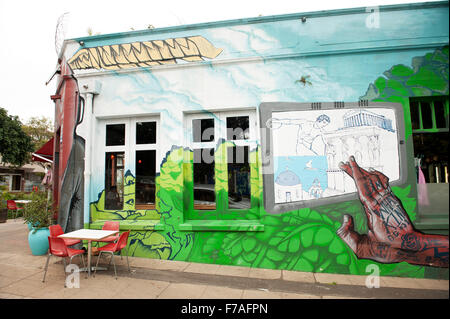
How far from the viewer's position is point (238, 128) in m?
5.31

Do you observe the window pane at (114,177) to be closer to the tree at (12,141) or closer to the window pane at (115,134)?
the window pane at (115,134)

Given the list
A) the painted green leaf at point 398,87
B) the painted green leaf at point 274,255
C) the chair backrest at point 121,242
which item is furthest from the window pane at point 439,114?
the chair backrest at point 121,242

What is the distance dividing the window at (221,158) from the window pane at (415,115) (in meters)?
3.16

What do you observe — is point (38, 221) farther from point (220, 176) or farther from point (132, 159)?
point (220, 176)

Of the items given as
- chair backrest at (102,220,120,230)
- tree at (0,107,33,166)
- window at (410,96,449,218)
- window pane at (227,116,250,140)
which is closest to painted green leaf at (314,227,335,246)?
window at (410,96,449,218)

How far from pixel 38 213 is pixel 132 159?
257 cm

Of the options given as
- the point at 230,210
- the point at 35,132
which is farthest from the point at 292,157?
the point at 35,132

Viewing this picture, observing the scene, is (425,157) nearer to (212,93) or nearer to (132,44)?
(212,93)

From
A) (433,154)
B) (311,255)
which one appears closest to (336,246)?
(311,255)

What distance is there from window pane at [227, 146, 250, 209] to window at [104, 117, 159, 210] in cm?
177

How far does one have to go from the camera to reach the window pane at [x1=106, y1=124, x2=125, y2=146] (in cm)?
575

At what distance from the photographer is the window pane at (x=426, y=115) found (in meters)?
4.72

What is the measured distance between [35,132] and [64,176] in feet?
87.5
